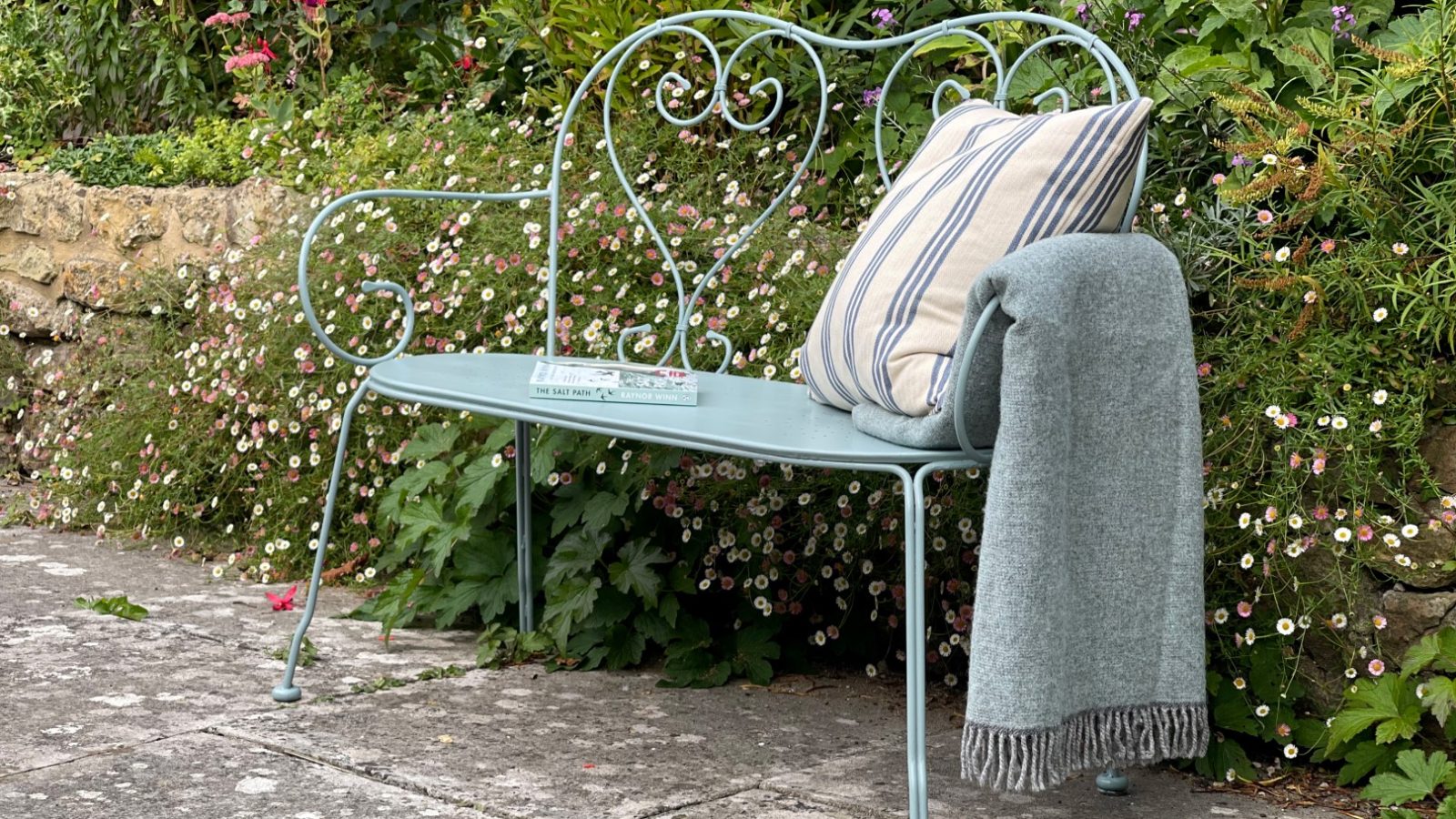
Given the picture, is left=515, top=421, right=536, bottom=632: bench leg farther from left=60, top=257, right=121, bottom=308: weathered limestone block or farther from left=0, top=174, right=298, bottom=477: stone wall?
left=60, top=257, right=121, bottom=308: weathered limestone block

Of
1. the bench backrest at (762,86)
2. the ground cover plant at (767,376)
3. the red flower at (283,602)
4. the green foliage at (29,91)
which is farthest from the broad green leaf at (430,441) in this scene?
the green foliage at (29,91)

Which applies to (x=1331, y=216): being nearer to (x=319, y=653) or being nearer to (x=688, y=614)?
(x=688, y=614)

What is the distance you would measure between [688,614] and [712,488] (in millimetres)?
230

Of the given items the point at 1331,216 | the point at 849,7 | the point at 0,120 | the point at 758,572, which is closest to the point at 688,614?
the point at 758,572

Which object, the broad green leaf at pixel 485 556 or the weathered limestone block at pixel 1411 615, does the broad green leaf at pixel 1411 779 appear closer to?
the weathered limestone block at pixel 1411 615

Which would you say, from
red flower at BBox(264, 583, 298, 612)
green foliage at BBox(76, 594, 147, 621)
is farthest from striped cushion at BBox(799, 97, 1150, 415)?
green foliage at BBox(76, 594, 147, 621)

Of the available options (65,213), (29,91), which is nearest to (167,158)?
(65,213)

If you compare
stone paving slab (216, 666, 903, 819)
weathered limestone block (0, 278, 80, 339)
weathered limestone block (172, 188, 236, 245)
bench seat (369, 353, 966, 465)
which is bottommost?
stone paving slab (216, 666, 903, 819)

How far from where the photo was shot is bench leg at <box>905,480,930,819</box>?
68.0 inches

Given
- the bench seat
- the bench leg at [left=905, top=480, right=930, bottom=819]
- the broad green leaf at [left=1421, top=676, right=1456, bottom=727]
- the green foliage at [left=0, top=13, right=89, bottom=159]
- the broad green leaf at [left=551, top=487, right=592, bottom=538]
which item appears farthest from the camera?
the green foliage at [left=0, top=13, right=89, bottom=159]

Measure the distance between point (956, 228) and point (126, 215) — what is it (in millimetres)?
3034

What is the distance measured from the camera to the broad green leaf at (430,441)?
2.97 m

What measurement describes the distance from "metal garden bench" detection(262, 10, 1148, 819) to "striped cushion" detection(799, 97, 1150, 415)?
0.29 ft

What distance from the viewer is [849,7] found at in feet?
11.6
